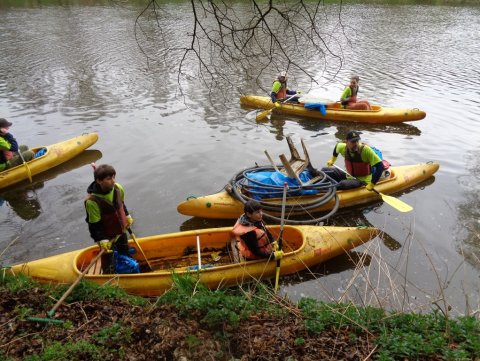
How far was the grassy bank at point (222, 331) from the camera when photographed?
11.2 ft

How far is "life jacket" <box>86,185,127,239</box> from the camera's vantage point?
193 inches

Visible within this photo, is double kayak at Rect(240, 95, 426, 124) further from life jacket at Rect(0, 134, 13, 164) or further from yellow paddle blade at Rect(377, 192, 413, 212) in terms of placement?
life jacket at Rect(0, 134, 13, 164)

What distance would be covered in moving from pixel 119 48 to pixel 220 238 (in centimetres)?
1714

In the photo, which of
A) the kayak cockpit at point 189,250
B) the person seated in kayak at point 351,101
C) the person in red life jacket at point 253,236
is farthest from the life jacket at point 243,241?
the person seated in kayak at point 351,101

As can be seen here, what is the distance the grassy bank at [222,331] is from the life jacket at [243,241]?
1.19 metres

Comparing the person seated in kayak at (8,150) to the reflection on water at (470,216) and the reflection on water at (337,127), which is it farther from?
the reflection on water at (470,216)

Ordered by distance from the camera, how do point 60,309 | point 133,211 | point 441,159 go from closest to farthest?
point 60,309 → point 133,211 → point 441,159

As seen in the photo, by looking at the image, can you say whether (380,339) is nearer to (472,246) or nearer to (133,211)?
(472,246)

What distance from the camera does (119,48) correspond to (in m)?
20.1

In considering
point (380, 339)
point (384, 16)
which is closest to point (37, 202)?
point (380, 339)

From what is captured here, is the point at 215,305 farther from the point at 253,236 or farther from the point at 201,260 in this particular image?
the point at 201,260

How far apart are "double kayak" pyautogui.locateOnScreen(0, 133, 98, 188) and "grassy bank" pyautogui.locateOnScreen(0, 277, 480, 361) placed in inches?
190

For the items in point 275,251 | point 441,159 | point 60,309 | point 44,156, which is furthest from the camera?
point 441,159

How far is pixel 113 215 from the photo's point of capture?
5035mm
